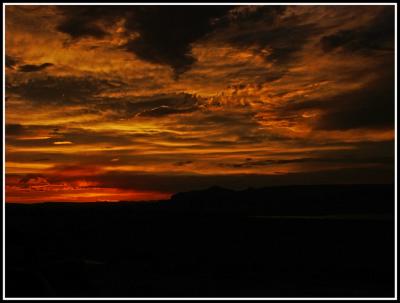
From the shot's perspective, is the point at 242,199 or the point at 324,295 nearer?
the point at 324,295

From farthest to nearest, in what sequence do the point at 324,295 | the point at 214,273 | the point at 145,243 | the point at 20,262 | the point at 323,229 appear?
1. the point at 323,229
2. the point at 145,243
3. the point at 214,273
4. the point at 324,295
5. the point at 20,262

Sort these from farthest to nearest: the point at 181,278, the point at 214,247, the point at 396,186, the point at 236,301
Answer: the point at 214,247 < the point at 181,278 < the point at 396,186 < the point at 236,301

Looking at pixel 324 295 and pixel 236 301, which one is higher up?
pixel 236 301

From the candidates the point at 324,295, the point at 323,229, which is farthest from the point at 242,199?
the point at 324,295

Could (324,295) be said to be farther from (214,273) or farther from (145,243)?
(145,243)

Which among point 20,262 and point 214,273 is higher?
point 20,262

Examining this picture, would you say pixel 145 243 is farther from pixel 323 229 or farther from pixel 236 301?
pixel 236 301

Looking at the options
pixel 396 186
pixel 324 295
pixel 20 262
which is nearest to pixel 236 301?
pixel 396 186

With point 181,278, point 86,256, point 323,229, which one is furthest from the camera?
point 323,229

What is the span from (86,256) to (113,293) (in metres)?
13.0

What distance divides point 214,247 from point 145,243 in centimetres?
656

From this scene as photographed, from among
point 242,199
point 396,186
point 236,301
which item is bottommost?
point 242,199

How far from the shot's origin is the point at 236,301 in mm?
13633

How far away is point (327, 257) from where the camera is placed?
32906mm
